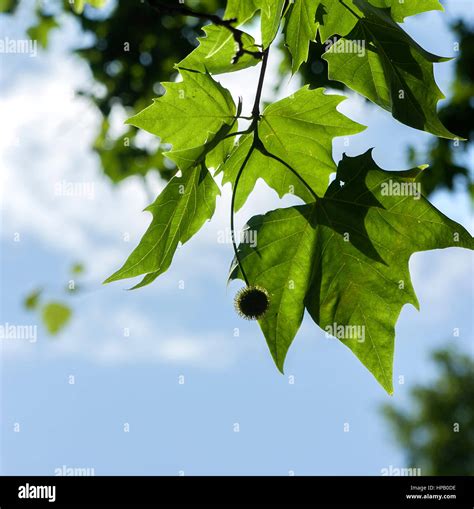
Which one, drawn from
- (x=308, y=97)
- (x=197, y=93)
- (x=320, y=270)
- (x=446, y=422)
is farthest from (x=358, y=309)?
(x=446, y=422)

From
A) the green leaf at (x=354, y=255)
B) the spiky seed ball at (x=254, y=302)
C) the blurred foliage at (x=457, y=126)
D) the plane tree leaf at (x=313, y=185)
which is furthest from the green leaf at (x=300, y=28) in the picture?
the blurred foliage at (x=457, y=126)

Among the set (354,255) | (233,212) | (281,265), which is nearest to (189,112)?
(233,212)

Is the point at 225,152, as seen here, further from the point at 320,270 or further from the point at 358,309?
the point at 358,309

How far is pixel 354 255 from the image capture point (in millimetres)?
2074

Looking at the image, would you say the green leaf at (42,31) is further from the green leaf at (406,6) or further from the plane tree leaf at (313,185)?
the green leaf at (406,6)

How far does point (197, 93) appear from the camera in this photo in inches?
79.0

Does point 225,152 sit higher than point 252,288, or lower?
higher

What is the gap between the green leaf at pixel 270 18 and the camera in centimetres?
179

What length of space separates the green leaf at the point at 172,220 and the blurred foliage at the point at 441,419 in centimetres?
4226

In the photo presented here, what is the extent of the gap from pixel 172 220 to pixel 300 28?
697 mm

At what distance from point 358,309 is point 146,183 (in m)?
6.98

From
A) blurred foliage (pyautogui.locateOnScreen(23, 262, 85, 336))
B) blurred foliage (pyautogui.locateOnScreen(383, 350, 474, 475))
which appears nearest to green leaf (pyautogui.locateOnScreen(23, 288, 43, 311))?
blurred foliage (pyautogui.locateOnScreen(23, 262, 85, 336))

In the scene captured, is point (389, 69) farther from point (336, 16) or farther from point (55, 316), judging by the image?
point (55, 316)

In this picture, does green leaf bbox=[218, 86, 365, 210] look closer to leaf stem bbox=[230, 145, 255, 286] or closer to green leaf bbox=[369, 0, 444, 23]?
leaf stem bbox=[230, 145, 255, 286]
